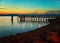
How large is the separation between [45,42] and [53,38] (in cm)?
34

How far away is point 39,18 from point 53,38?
4993 centimetres

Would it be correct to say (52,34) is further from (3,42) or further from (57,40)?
(3,42)

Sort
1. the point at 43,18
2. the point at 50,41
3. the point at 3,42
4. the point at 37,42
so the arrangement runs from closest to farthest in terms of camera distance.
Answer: the point at 37,42
the point at 50,41
the point at 3,42
the point at 43,18

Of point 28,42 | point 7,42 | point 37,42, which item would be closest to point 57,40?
point 37,42

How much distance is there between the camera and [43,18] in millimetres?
55344

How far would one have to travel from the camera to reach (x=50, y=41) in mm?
5988

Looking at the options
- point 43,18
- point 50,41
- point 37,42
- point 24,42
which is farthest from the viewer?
point 43,18

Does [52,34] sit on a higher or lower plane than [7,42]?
higher

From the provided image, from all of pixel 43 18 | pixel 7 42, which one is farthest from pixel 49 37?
pixel 43 18

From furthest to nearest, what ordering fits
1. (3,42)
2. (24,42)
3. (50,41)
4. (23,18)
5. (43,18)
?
(23,18)
(43,18)
(3,42)
(24,42)
(50,41)

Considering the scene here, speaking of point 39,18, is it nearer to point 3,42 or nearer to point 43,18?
point 43,18

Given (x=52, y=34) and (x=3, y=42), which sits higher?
(x=52, y=34)

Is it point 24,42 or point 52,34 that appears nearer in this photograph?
point 52,34

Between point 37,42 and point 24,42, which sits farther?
point 24,42
